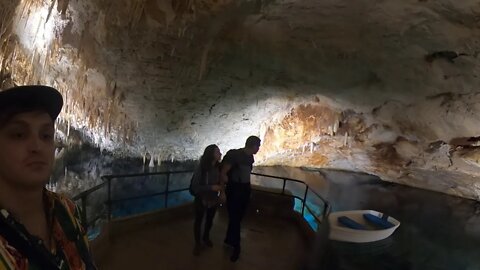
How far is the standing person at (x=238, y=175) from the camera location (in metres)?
3.23

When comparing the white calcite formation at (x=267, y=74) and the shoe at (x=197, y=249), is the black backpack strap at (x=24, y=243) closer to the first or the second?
the shoe at (x=197, y=249)

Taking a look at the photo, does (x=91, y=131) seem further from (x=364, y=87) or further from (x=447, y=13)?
(x=447, y=13)

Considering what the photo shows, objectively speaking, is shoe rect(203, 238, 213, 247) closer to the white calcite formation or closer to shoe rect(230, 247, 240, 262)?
shoe rect(230, 247, 240, 262)

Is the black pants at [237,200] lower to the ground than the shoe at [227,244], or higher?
higher

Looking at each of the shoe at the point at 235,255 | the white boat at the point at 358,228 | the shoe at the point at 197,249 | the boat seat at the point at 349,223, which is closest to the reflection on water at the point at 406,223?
the white boat at the point at 358,228

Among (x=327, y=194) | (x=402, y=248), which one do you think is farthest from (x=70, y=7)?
(x=327, y=194)

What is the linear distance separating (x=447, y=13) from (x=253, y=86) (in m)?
3.76

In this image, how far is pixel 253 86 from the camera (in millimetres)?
6883

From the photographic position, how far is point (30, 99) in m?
0.95

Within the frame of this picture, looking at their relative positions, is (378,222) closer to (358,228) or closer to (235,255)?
(358,228)

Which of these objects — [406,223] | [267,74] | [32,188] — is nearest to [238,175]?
[32,188]

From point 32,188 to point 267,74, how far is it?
570 centimetres

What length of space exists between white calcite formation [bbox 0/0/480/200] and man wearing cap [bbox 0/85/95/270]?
10.5ft

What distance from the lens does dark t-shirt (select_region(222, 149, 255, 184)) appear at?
3.25 meters
